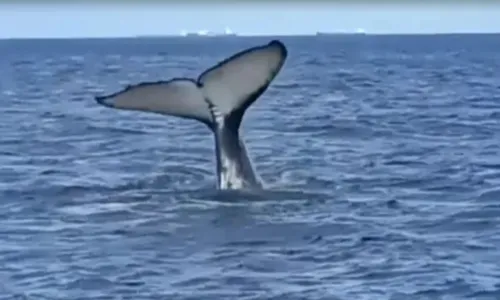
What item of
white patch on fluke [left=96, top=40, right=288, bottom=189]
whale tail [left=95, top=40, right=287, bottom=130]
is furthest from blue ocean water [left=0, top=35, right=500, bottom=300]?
whale tail [left=95, top=40, right=287, bottom=130]

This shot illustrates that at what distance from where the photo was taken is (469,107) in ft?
63.5

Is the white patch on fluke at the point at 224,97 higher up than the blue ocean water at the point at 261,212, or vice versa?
the white patch on fluke at the point at 224,97

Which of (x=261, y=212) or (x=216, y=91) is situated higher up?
(x=216, y=91)

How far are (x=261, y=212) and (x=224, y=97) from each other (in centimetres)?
78

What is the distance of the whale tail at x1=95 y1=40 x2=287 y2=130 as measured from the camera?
8.83 meters

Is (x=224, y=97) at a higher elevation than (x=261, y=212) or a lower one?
higher

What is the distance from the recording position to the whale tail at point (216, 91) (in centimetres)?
883

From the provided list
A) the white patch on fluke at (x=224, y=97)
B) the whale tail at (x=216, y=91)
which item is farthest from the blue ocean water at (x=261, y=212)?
the whale tail at (x=216, y=91)

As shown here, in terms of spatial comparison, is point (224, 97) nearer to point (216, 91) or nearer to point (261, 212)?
point (216, 91)

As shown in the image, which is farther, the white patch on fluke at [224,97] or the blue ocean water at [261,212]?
the white patch on fluke at [224,97]

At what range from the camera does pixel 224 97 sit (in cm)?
920

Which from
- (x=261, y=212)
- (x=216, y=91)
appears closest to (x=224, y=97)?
(x=216, y=91)

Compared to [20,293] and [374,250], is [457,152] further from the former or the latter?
[20,293]

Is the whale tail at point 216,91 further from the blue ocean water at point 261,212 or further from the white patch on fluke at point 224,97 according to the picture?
the blue ocean water at point 261,212
